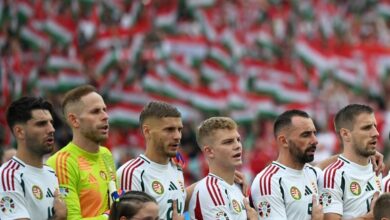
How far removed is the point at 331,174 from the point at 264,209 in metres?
0.90

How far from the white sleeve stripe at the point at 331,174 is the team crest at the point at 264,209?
30.5 inches

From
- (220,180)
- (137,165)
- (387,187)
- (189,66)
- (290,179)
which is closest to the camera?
(137,165)

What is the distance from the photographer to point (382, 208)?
12602mm

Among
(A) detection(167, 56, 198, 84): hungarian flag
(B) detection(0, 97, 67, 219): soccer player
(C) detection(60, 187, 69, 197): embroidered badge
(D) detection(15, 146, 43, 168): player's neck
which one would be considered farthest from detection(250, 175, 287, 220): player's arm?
(A) detection(167, 56, 198, 84): hungarian flag

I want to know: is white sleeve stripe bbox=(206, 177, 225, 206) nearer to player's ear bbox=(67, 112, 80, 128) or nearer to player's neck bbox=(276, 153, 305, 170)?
player's neck bbox=(276, 153, 305, 170)

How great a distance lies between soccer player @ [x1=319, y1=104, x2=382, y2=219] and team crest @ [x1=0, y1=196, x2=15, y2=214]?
3.40 metres

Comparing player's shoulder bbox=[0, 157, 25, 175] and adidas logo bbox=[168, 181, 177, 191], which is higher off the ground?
player's shoulder bbox=[0, 157, 25, 175]

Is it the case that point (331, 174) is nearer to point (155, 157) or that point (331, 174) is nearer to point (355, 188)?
point (355, 188)

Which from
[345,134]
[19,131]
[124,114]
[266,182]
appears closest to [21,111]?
[19,131]

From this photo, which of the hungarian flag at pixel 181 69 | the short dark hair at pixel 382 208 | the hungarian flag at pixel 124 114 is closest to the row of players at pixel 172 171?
the short dark hair at pixel 382 208

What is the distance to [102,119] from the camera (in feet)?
42.8

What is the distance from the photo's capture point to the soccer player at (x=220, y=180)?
13.2 meters

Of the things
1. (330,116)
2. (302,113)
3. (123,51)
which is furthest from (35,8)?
(302,113)

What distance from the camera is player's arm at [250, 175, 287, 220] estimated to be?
13.4 m
